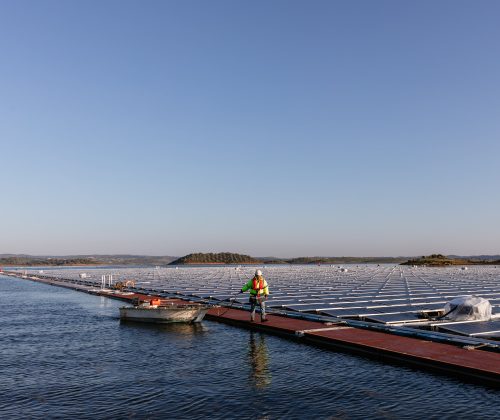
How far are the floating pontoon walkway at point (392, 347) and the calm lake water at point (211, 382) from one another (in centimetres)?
52

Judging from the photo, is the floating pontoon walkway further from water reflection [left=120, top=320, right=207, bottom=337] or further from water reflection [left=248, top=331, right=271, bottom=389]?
water reflection [left=120, top=320, right=207, bottom=337]

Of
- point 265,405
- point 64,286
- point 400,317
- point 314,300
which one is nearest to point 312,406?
point 265,405

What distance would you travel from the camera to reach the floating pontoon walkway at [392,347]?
14.7m

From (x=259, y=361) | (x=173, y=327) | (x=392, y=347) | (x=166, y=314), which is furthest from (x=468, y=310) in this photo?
(x=166, y=314)

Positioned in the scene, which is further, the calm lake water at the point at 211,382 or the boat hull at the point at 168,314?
the boat hull at the point at 168,314

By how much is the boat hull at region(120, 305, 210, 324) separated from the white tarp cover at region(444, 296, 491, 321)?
43.8ft

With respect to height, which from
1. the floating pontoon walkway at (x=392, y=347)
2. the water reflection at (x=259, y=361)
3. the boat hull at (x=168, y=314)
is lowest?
the water reflection at (x=259, y=361)

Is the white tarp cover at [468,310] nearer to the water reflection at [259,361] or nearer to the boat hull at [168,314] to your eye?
the water reflection at [259,361]

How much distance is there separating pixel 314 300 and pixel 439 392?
23.9m

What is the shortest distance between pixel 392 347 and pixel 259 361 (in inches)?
199

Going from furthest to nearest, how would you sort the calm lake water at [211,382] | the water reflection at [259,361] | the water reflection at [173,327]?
the water reflection at [173,327] → the water reflection at [259,361] → the calm lake water at [211,382]

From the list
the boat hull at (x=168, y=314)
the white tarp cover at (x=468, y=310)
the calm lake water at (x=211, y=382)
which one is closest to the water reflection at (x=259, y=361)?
the calm lake water at (x=211, y=382)

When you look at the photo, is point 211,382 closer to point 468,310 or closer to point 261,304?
point 261,304

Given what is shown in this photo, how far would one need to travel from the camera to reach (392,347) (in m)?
17.9
